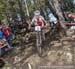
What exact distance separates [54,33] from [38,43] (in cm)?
393

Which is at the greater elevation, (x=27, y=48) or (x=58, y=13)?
(x=58, y=13)

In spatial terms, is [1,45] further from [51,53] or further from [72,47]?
[72,47]

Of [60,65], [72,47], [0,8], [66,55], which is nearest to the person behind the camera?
[60,65]

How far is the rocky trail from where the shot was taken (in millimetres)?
12305

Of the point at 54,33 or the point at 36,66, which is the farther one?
the point at 54,33

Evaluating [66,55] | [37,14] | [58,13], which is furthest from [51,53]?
[58,13]

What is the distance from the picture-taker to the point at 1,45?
13133 mm

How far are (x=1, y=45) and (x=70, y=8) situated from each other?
1820 cm

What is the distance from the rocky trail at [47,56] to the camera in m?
12.3

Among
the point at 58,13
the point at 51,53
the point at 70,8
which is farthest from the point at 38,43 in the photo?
the point at 70,8

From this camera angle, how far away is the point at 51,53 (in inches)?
538

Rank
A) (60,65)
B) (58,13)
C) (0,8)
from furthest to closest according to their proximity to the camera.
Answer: (0,8) < (58,13) < (60,65)

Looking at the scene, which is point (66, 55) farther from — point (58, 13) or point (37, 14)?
point (58, 13)

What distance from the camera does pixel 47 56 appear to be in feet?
44.0
